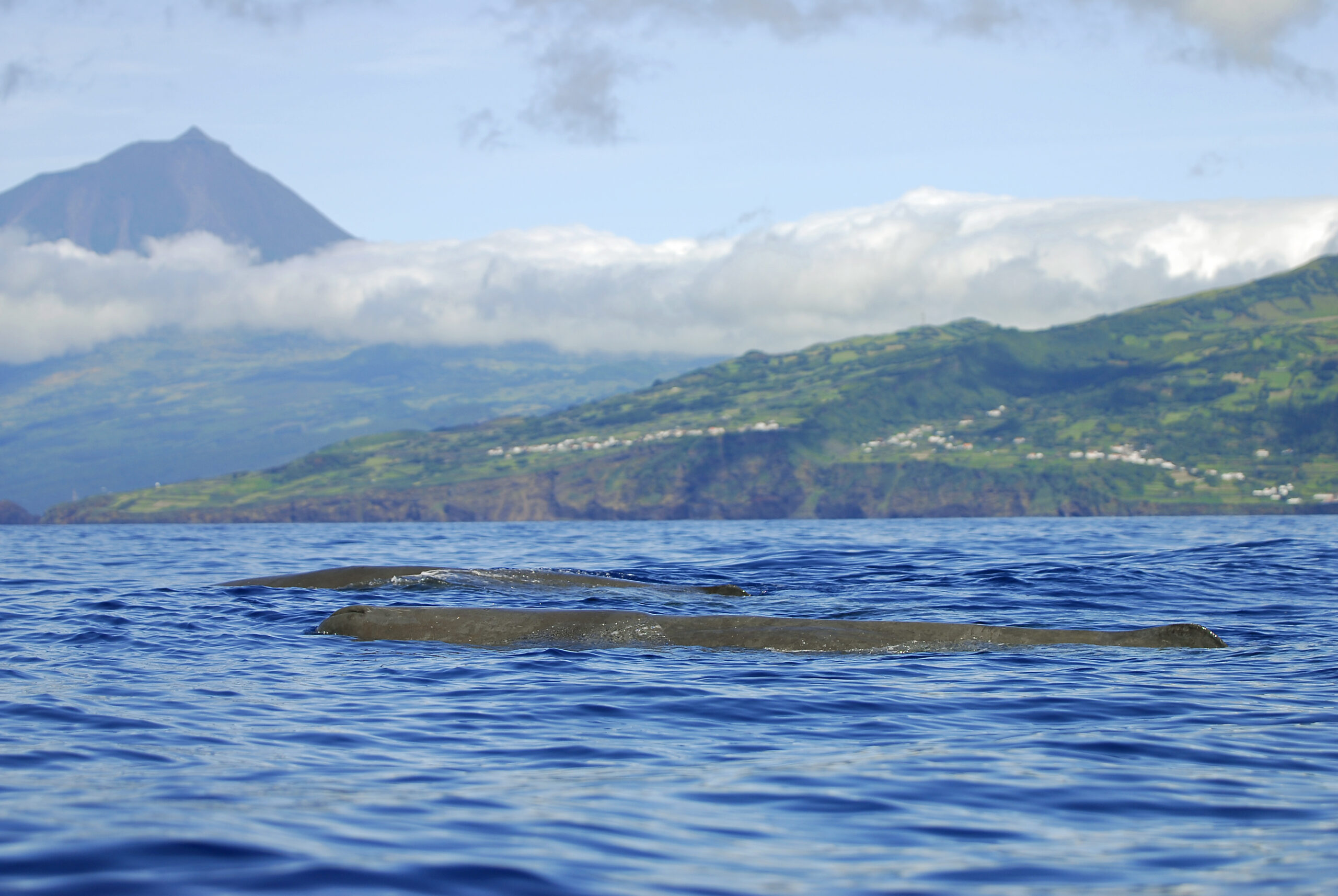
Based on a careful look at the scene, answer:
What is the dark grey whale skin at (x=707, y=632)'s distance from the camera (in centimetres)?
2056


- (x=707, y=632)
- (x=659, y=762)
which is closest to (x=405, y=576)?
(x=707, y=632)

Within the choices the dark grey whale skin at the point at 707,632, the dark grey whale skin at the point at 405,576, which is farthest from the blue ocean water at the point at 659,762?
the dark grey whale skin at the point at 405,576

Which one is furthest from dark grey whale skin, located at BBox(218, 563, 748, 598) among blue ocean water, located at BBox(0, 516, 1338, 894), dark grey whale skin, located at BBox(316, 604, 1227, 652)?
dark grey whale skin, located at BBox(316, 604, 1227, 652)

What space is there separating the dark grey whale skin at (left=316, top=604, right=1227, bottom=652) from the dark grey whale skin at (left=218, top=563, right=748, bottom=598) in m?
8.35

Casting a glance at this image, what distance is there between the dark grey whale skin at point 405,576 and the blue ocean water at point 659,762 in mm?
3822

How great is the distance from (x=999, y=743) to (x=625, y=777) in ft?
14.2

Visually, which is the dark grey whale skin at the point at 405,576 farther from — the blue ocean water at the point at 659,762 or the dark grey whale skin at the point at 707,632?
the dark grey whale skin at the point at 707,632

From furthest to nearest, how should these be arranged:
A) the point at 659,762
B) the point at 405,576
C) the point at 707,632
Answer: the point at 405,576 → the point at 707,632 → the point at 659,762

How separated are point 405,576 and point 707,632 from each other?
42.4 ft

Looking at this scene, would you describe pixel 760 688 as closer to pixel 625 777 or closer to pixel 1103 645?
pixel 625 777

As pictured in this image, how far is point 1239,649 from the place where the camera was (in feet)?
67.8

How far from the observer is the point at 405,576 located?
31828 millimetres

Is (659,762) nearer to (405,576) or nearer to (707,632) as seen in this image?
(707,632)

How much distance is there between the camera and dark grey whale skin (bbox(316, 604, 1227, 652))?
20562 mm
